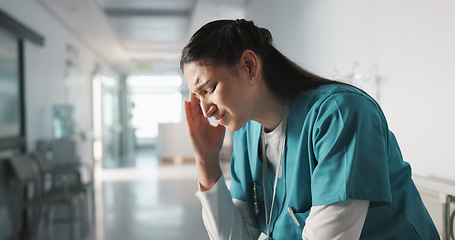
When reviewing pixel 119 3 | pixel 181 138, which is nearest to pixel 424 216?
pixel 119 3

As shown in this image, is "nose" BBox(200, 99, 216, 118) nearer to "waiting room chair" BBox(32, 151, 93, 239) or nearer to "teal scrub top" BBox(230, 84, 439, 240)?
"teal scrub top" BBox(230, 84, 439, 240)

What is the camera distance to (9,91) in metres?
4.60

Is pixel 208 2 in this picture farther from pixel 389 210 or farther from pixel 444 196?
pixel 389 210

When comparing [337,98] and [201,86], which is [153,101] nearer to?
[201,86]

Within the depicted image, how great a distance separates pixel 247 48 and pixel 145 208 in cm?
489

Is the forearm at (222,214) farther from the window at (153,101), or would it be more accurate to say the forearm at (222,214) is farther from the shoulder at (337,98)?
the window at (153,101)

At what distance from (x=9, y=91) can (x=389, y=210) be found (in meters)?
4.77

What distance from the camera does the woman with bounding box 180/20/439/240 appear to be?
806 mm

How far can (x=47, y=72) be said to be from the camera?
249 inches

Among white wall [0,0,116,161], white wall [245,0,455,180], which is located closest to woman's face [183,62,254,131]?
white wall [245,0,455,180]

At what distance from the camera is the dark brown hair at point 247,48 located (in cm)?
97

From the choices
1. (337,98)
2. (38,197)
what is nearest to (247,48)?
(337,98)

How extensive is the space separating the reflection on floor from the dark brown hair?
11.2 feet

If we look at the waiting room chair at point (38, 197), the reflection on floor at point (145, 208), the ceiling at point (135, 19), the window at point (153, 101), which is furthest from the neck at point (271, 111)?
the window at point (153, 101)
